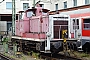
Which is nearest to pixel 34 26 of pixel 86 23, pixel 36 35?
pixel 36 35

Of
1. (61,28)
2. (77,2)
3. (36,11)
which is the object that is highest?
(77,2)

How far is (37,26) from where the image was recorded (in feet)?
50.5

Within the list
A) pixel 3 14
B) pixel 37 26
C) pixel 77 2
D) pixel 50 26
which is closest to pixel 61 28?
pixel 50 26

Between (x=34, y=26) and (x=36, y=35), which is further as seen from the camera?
(x=34, y=26)

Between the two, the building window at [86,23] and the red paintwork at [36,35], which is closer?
the red paintwork at [36,35]

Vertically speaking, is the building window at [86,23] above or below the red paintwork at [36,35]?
above

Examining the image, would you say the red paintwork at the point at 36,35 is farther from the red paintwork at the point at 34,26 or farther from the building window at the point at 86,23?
the building window at the point at 86,23

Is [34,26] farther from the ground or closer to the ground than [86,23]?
closer to the ground

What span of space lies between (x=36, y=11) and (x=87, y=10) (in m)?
3.49

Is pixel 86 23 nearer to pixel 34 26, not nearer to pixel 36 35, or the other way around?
pixel 34 26

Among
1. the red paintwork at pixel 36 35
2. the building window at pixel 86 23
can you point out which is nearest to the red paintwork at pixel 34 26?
the red paintwork at pixel 36 35

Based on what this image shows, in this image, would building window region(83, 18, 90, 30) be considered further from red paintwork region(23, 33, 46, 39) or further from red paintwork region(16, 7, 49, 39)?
red paintwork region(23, 33, 46, 39)

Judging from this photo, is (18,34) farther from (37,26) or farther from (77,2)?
(77,2)

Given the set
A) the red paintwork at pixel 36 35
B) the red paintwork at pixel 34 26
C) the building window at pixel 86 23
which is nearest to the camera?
the red paintwork at pixel 36 35
